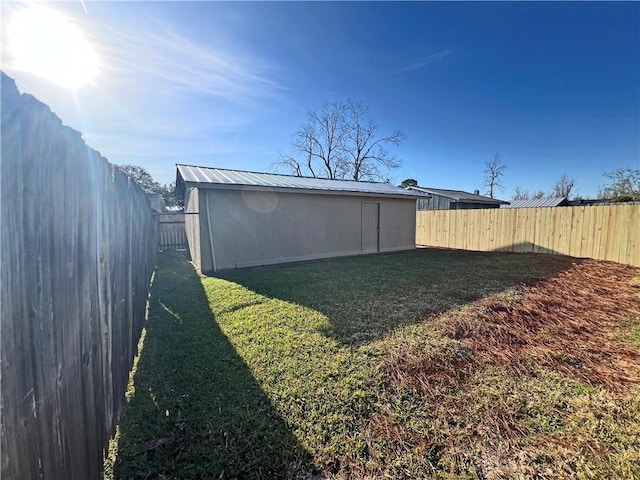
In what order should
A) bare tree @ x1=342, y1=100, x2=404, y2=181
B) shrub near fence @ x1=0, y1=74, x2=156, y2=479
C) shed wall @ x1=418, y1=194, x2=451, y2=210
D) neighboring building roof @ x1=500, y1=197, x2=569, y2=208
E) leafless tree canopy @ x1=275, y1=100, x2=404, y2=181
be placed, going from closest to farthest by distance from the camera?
shrub near fence @ x1=0, y1=74, x2=156, y2=479
shed wall @ x1=418, y1=194, x2=451, y2=210
neighboring building roof @ x1=500, y1=197, x2=569, y2=208
bare tree @ x1=342, y1=100, x2=404, y2=181
leafless tree canopy @ x1=275, y1=100, x2=404, y2=181

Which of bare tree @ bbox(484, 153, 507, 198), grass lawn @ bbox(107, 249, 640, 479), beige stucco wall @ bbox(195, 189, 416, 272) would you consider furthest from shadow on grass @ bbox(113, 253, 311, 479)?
bare tree @ bbox(484, 153, 507, 198)

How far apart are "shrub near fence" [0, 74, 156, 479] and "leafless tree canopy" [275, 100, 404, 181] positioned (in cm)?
2707

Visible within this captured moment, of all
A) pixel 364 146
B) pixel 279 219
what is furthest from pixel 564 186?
pixel 279 219

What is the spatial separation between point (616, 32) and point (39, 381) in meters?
15.4

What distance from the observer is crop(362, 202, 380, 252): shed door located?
11.6m

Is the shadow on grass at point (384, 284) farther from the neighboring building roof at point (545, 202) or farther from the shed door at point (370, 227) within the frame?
the neighboring building roof at point (545, 202)

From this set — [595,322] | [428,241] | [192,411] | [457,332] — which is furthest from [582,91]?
[192,411]

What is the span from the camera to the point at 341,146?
2828 centimetres

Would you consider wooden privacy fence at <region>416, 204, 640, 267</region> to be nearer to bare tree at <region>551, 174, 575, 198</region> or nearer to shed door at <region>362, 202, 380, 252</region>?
shed door at <region>362, 202, 380, 252</region>

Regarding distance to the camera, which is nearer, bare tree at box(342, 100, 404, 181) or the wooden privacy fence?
the wooden privacy fence

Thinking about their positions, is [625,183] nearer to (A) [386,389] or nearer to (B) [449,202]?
(B) [449,202]

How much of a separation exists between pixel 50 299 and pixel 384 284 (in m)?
6.02

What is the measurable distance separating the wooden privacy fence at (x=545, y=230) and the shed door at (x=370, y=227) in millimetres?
5056

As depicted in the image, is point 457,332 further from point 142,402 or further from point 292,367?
point 142,402
